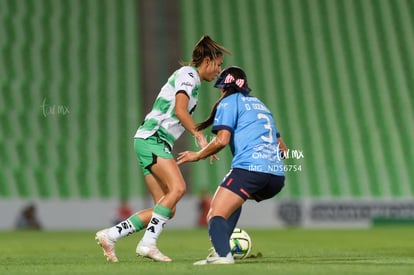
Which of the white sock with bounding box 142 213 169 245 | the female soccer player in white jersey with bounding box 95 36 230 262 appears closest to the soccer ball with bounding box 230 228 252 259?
the female soccer player in white jersey with bounding box 95 36 230 262

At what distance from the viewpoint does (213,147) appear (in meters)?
7.43

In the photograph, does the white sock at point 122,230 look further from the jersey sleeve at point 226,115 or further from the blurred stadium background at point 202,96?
the blurred stadium background at point 202,96

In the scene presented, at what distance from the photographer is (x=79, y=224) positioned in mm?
20078

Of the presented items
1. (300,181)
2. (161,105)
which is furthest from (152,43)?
(161,105)

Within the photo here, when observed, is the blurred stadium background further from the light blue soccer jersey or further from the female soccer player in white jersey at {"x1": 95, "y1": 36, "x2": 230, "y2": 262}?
the light blue soccer jersey

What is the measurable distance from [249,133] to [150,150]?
3.47 ft

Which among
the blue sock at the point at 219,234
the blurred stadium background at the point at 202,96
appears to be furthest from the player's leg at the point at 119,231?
the blurred stadium background at the point at 202,96

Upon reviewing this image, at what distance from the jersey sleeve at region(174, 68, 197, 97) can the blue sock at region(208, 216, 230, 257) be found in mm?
1260

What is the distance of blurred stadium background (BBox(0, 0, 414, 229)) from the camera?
21609mm

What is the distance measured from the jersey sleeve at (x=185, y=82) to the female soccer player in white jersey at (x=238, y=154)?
1.21 ft

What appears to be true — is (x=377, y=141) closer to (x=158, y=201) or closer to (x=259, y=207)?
(x=259, y=207)

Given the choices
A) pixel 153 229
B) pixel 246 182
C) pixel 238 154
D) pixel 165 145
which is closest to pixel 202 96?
pixel 165 145

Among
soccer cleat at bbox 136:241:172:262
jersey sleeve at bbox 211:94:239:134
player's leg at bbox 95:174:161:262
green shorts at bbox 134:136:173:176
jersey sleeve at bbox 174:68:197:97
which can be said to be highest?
jersey sleeve at bbox 174:68:197:97

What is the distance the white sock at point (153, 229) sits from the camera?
26.2 feet
